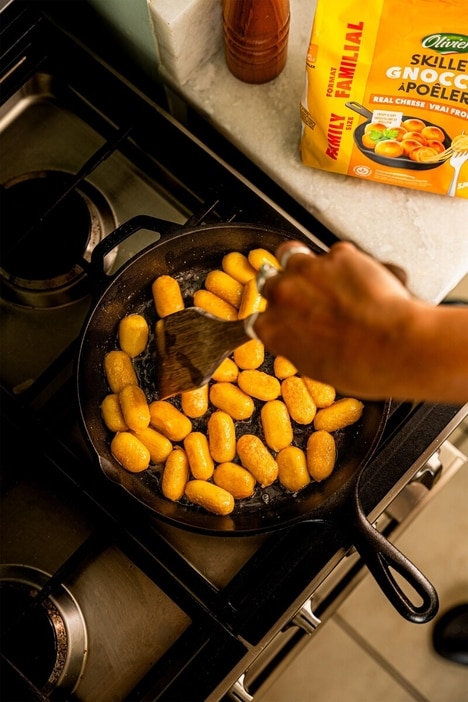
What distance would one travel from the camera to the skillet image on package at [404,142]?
822 millimetres

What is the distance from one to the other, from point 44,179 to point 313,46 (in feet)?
1.38

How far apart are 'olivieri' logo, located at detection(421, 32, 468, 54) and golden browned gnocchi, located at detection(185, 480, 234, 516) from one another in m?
0.55

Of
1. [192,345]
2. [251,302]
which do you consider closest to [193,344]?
[192,345]

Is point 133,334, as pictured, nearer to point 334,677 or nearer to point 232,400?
point 232,400

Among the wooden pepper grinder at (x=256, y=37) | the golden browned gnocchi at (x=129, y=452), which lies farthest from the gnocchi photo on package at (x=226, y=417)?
the wooden pepper grinder at (x=256, y=37)

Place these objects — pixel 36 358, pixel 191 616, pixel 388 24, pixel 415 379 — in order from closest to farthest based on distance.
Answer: pixel 415 379 → pixel 388 24 → pixel 191 616 → pixel 36 358

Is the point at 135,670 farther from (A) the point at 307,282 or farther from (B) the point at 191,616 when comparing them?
(A) the point at 307,282

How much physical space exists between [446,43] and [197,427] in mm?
524

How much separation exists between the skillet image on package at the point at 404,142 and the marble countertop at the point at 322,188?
63 millimetres

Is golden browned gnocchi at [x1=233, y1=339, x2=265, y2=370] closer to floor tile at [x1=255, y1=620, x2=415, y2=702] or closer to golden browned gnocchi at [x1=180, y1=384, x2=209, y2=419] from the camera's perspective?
golden browned gnocchi at [x1=180, y1=384, x2=209, y2=419]

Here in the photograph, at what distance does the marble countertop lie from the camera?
896 millimetres

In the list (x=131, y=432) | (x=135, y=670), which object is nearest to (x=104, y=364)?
(x=131, y=432)

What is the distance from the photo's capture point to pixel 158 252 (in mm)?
890

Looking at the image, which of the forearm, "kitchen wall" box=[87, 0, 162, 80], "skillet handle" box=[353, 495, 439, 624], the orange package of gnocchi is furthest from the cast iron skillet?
the forearm
